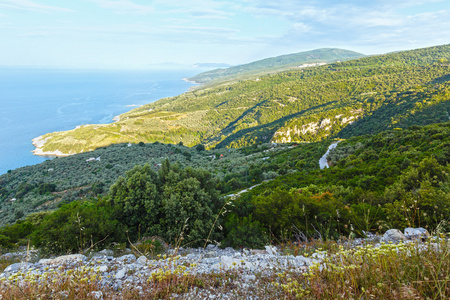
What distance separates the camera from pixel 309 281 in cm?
281

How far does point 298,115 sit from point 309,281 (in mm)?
131059

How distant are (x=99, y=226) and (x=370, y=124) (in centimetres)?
8740

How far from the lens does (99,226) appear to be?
6918 mm

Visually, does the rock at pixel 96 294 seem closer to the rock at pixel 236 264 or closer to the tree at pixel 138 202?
the rock at pixel 236 264

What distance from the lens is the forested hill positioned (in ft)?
246

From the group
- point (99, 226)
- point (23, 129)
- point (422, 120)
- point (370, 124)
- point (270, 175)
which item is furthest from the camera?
point (23, 129)

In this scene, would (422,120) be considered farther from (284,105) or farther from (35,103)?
(35,103)

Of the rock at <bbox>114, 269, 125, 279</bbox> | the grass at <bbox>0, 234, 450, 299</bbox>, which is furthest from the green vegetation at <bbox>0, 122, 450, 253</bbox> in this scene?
the grass at <bbox>0, 234, 450, 299</bbox>

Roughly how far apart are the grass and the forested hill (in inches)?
2898

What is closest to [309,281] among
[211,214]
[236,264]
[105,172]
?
[236,264]

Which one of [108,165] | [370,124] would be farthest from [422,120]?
[108,165]

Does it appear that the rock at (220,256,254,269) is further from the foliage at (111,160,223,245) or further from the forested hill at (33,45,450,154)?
the forested hill at (33,45,450,154)

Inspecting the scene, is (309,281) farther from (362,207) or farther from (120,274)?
(362,207)

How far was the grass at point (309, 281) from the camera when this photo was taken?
91.8 inches
